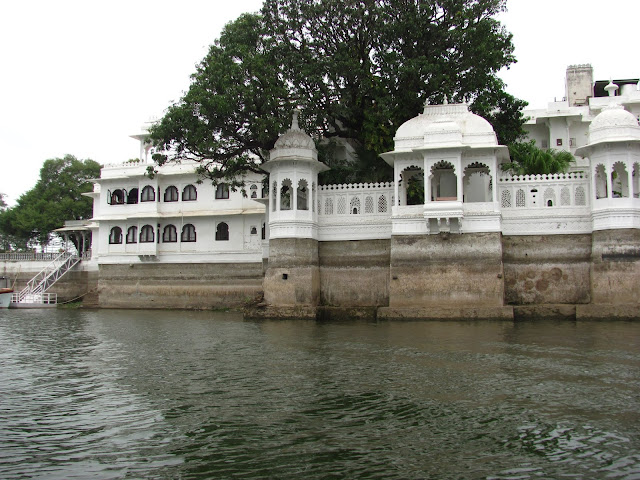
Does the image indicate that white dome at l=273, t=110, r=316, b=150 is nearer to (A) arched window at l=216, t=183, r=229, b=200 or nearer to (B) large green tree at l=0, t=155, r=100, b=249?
(A) arched window at l=216, t=183, r=229, b=200

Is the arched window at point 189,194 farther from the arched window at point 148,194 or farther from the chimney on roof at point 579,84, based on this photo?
the chimney on roof at point 579,84

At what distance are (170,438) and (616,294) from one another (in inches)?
730

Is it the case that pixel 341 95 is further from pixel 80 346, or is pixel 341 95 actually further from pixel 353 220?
pixel 80 346

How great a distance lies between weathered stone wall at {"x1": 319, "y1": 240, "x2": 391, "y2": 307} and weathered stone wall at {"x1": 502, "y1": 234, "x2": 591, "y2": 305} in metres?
4.69

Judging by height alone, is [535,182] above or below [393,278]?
above

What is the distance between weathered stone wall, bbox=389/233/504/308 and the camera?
22.6 metres

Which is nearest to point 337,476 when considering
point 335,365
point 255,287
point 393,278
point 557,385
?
point 557,385

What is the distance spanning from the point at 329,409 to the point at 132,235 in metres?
31.5

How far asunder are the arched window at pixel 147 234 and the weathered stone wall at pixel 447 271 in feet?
61.2

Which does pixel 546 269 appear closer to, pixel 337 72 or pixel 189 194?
pixel 337 72

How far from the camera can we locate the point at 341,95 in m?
26.2

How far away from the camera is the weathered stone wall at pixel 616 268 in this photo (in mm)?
21547

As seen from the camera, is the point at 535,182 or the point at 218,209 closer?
the point at 535,182

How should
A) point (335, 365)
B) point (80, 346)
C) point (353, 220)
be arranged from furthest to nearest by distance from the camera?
1. point (353, 220)
2. point (80, 346)
3. point (335, 365)
